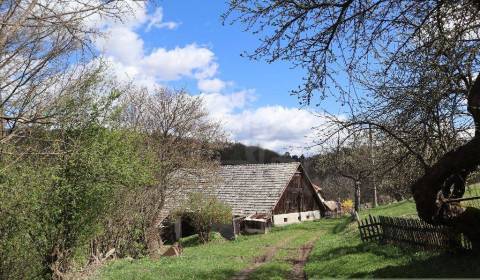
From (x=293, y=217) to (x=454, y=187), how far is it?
3029 centimetres

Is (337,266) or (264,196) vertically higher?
(264,196)

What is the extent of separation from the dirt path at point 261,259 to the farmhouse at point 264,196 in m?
8.05

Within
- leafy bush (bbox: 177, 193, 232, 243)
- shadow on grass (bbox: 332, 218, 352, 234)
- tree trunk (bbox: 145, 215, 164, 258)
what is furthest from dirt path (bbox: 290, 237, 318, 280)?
leafy bush (bbox: 177, 193, 232, 243)

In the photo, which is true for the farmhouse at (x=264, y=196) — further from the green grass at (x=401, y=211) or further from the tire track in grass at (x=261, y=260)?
the tire track in grass at (x=261, y=260)

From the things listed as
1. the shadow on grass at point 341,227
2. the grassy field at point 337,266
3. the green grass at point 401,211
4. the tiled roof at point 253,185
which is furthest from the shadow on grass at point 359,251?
the tiled roof at point 253,185

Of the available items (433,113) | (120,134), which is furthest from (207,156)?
(433,113)

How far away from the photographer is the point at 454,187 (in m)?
10.5

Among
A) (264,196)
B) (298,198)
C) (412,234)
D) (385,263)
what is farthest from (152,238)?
(298,198)

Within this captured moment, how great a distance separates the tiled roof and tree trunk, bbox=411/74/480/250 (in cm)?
2396

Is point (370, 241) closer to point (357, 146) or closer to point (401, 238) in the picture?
point (401, 238)

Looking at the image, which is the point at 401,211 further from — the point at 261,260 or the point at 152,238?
the point at 152,238

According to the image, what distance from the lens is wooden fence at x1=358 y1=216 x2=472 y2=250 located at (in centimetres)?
1160

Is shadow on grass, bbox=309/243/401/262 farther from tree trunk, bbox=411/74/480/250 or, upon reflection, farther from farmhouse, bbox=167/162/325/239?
farmhouse, bbox=167/162/325/239

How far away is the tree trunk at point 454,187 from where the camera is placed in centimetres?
817
